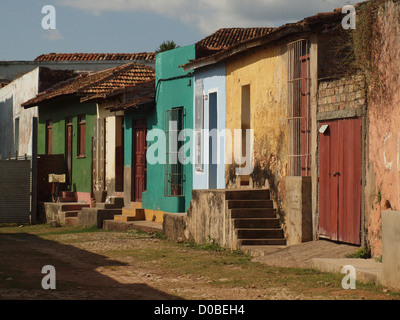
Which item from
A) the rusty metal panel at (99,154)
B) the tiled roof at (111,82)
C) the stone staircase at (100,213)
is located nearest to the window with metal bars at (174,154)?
the stone staircase at (100,213)

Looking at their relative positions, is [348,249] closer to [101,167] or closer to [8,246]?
[8,246]

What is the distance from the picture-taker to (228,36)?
1230 inches

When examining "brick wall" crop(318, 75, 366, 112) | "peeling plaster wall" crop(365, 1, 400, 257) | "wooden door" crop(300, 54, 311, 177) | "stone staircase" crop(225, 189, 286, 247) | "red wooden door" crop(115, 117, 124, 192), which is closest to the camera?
"peeling plaster wall" crop(365, 1, 400, 257)

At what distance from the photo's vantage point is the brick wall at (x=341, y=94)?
12553 mm

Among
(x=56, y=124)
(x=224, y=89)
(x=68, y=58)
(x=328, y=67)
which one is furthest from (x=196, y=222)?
(x=68, y=58)

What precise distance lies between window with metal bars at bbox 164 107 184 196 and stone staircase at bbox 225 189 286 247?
15.5 ft

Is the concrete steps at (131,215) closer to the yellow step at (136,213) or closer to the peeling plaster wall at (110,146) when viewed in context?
the yellow step at (136,213)

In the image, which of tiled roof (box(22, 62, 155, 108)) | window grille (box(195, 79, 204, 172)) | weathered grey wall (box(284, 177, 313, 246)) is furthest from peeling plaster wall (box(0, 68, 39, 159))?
weathered grey wall (box(284, 177, 313, 246))

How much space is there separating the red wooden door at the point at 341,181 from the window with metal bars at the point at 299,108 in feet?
2.11

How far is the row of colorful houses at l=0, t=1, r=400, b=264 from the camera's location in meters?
12.6

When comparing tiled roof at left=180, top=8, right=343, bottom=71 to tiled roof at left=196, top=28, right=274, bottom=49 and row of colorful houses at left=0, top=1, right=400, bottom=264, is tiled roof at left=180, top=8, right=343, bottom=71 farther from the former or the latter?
tiled roof at left=196, top=28, right=274, bottom=49

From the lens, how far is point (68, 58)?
133 ft

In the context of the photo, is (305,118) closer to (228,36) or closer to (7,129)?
(228,36)
